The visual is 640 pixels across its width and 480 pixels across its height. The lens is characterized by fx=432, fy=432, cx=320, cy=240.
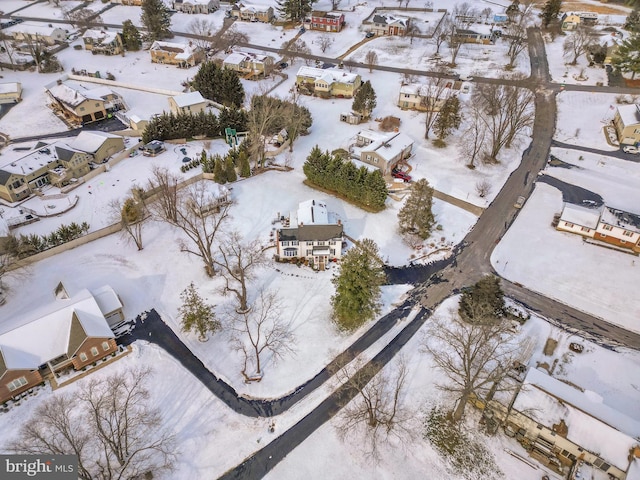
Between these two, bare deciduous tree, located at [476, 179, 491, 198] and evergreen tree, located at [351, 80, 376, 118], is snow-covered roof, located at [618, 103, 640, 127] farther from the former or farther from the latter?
evergreen tree, located at [351, 80, 376, 118]

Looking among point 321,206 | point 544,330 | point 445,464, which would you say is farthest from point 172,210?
point 544,330

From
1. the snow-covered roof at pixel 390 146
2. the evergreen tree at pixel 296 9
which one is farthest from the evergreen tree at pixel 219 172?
the evergreen tree at pixel 296 9

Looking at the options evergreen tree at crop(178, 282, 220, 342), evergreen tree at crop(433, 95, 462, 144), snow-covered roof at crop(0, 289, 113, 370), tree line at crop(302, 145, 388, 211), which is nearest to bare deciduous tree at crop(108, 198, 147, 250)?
snow-covered roof at crop(0, 289, 113, 370)

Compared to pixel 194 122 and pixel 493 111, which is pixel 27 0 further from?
pixel 493 111

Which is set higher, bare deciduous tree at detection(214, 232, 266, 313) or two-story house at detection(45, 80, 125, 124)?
two-story house at detection(45, 80, 125, 124)

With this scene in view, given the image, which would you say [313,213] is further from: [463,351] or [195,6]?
[195,6]

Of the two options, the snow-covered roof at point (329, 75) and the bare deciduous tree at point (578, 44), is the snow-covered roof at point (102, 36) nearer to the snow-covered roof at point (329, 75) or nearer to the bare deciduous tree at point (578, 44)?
the snow-covered roof at point (329, 75)

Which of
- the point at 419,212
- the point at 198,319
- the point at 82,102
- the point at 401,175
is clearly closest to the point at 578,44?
the point at 401,175
